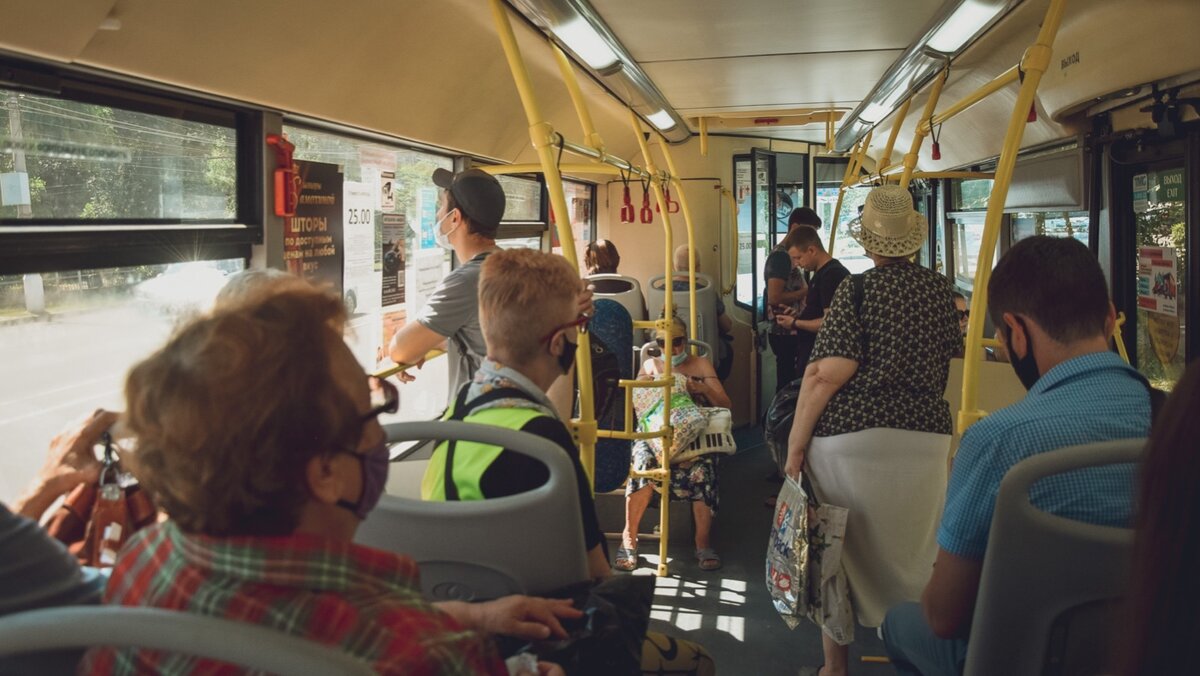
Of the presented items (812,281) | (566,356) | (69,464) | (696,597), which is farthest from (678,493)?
(69,464)

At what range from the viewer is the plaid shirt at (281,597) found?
89 cm

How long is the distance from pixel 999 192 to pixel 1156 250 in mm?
1658

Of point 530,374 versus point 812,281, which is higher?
point 812,281

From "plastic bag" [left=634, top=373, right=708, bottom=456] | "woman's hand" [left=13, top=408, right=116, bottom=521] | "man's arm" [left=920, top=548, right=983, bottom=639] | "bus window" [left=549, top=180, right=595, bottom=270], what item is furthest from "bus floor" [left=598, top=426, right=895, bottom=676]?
"bus window" [left=549, top=180, right=595, bottom=270]

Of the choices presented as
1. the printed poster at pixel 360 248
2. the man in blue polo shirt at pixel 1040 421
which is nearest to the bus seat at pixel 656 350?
the printed poster at pixel 360 248

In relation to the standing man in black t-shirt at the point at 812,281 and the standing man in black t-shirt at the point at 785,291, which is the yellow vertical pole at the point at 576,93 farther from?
the standing man in black t-shirt at the point at 785,291

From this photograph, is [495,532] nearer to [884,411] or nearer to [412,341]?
[412,341]

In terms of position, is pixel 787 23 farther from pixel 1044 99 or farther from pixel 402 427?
pixel 402 427

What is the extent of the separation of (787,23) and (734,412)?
4.97 m

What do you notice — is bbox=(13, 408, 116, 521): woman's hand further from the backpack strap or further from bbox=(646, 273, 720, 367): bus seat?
bbox=(646, 273, 720, 367): bus seat

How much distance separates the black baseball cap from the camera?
9.25ft

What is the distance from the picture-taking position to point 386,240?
3922 millimetres

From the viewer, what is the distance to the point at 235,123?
9.20 ft

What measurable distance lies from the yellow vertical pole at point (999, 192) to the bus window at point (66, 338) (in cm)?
201
